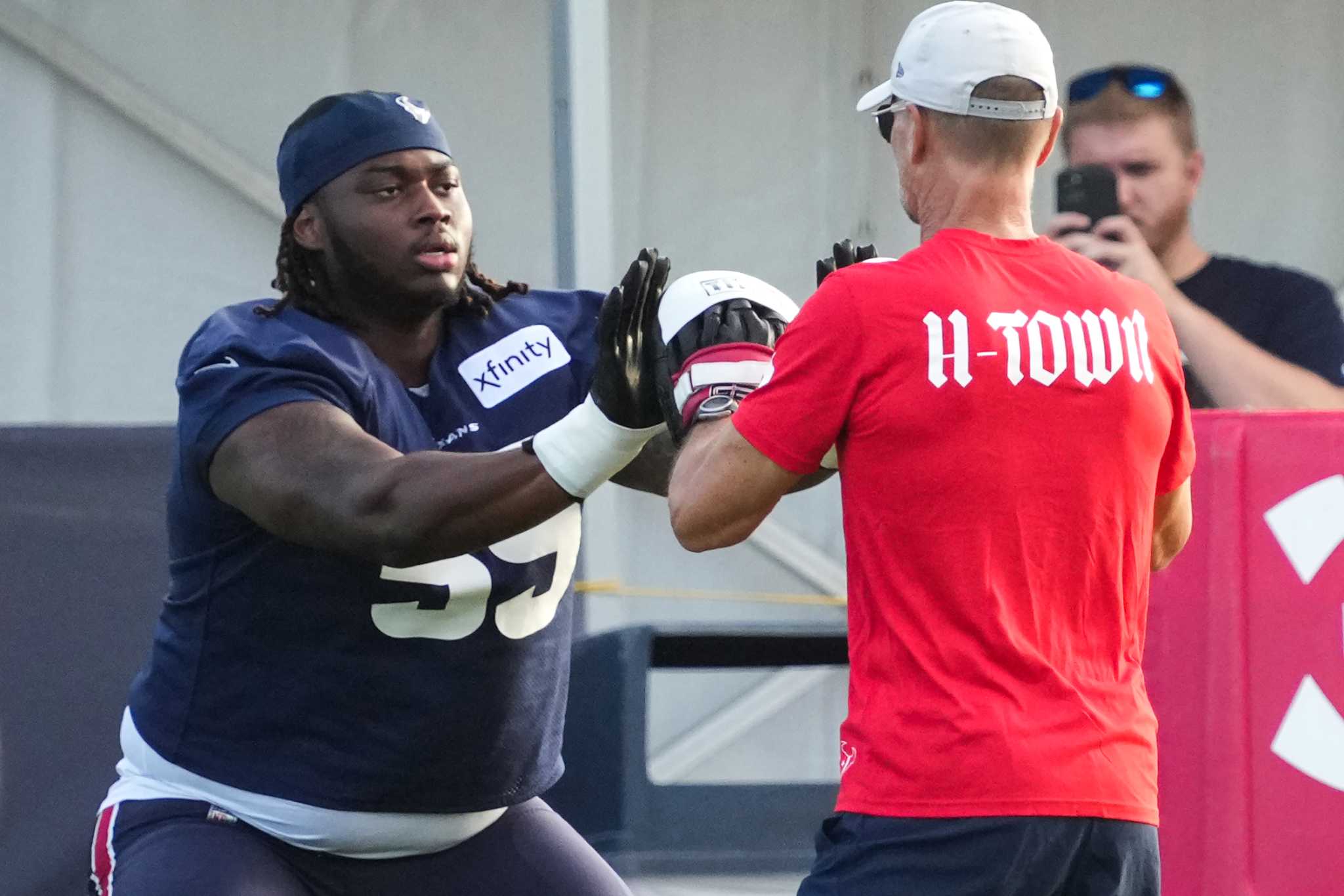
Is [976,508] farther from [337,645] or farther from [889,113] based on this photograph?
[337,645]

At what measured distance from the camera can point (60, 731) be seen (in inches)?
154

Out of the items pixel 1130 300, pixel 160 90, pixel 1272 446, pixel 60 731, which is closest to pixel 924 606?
pixel 1130 300

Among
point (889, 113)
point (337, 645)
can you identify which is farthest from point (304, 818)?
point (889, 113)

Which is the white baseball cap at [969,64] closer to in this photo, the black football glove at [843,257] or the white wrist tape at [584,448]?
the black football glove at [843,257]

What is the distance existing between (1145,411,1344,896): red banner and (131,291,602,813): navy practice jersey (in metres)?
1.54

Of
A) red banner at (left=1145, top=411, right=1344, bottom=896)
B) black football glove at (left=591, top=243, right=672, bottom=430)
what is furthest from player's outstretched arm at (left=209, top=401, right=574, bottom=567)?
red banner at (left=1145, top=411, right=1344, bottom=896)

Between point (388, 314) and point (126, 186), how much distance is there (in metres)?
4.08

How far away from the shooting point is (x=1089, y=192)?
498 centimetres

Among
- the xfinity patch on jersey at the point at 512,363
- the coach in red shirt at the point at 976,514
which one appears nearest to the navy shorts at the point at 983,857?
the coach in red shirt at the point at 976,514

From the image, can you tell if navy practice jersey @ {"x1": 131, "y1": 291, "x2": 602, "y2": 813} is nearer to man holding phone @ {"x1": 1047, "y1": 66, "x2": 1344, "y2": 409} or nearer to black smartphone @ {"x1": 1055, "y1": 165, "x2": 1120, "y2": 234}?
man holding phone @ {"x1": 1047, "y1": 66, "x2": 1344, "y2": 409}

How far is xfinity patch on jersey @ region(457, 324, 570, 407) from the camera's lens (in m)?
2.87

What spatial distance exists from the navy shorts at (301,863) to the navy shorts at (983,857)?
73 centimetres

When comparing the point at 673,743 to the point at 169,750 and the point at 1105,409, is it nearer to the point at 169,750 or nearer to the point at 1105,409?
the point at 169,750

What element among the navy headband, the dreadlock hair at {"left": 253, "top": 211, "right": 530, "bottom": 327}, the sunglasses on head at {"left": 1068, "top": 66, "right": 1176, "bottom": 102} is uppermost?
the navy headband
